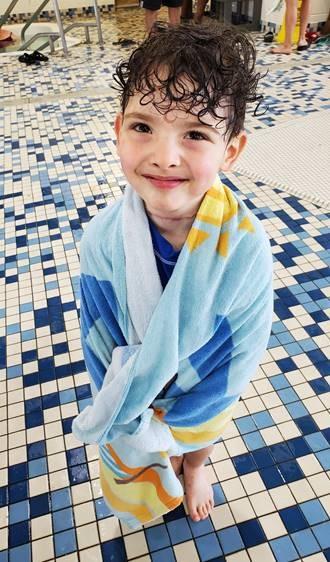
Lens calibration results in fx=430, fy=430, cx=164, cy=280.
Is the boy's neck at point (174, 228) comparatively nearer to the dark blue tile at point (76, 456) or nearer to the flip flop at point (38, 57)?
the dark blue tile at point (76, 456)

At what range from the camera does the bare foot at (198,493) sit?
3.09ft

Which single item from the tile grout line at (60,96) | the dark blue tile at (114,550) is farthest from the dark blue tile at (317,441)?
the tile grout line at (60,96)

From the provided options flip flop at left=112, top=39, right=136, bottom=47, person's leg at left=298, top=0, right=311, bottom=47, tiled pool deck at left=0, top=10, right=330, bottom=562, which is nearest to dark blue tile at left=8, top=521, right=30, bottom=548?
tiled pool deck at left=0, top=10, right=330, bottom=562

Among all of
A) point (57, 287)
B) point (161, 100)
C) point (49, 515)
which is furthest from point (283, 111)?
point (49, 515)

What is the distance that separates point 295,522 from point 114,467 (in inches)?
16.6

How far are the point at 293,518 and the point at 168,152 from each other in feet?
2.71

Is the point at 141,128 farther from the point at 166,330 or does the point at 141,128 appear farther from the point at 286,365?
the point at 286,365

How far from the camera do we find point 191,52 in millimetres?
611

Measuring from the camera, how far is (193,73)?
24.1 inches

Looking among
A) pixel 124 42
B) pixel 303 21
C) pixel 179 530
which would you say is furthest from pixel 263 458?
pixel 124 42

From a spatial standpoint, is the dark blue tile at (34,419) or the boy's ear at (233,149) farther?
the dark blue tile at (34,419)

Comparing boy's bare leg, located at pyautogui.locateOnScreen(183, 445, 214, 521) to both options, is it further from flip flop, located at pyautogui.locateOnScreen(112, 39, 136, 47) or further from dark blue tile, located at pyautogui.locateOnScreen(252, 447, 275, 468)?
flip flop, located at pyautogui.locateOnScreen(112, 39, 136, 47)

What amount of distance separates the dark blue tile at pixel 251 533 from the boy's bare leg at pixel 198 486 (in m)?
0.08

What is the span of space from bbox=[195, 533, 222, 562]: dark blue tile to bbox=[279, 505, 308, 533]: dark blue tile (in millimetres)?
156
